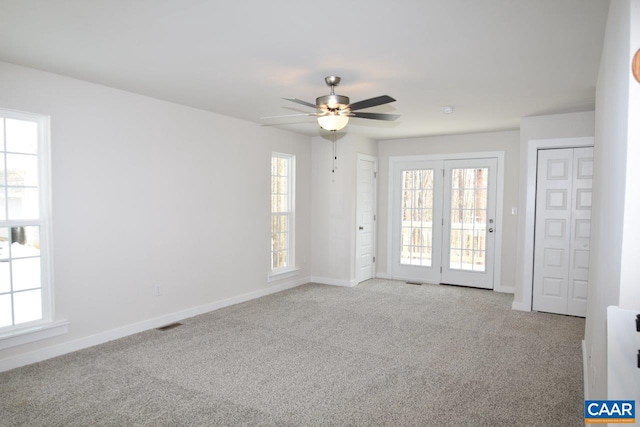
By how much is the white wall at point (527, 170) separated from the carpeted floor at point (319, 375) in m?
0.39

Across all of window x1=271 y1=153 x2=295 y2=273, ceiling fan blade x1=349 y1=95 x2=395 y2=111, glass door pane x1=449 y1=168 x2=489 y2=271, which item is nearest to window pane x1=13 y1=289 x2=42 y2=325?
window x1=271 y1=153 x2=295 y2=273

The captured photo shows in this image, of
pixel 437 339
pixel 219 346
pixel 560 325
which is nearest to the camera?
pixel 219 346

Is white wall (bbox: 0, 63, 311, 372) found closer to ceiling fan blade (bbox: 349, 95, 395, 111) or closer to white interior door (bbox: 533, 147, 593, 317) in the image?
ceiling fan blade (bbox: 349, 95, 395, 111)

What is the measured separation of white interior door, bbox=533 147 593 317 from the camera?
4852 mm

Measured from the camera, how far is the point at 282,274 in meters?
6.17

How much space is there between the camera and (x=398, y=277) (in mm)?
7082

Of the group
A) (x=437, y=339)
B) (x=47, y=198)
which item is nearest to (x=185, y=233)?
(x=47, y=198)

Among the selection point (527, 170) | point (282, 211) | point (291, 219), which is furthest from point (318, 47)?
point (291, 219)

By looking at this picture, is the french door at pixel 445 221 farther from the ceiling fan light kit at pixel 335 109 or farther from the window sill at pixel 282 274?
the ceiling fan light kit at pixel 335 109

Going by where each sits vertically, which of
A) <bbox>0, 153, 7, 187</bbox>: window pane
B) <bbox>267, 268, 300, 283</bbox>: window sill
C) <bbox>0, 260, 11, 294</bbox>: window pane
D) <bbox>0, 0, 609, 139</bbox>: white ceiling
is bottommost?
<bbox>267, 268, 300, 283</bbox>: window sill

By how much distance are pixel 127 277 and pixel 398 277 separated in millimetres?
4580

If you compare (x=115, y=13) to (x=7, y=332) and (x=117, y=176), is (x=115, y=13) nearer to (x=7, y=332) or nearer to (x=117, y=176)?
(x=117, y=176)

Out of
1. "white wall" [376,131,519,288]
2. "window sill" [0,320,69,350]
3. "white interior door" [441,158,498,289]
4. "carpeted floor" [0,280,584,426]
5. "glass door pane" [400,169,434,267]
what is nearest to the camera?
"carpeted floor" [0,280,584,426]

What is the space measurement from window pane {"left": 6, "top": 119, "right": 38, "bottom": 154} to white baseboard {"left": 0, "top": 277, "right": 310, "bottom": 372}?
1.76 meters
